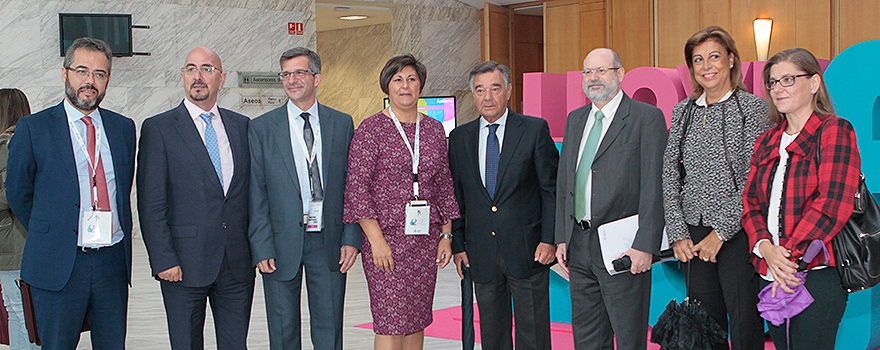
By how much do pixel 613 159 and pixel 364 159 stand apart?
42.9 inches

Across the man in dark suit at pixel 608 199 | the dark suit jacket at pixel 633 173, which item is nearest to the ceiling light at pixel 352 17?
the man in dark suit at pixel 608 199

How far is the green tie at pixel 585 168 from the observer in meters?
3.16

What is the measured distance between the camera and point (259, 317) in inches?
221

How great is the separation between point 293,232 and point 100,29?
7585 mm

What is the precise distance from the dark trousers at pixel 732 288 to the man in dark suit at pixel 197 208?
1.97m

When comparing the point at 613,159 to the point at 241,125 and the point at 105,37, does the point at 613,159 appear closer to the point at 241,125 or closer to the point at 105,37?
the point at 241,125

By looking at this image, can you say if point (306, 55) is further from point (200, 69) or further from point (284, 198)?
point (284, 198)

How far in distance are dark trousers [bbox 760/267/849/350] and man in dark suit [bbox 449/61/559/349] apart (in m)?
1.15

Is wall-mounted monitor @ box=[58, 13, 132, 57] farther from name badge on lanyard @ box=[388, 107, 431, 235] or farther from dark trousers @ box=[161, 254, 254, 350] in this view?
name badge on lanyard @ box=[388, 107, 431, 235]

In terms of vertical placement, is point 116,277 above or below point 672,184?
below

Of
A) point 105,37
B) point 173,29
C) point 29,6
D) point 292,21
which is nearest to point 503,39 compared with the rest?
point 292,21

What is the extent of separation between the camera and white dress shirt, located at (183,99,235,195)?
3123 mm

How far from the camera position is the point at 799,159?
2.59 meters

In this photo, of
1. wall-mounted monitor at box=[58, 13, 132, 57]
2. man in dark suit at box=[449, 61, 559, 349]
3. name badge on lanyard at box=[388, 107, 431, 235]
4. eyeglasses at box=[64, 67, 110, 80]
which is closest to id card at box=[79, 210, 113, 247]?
eyeglasses at box=[64, 67, 110, 80]
